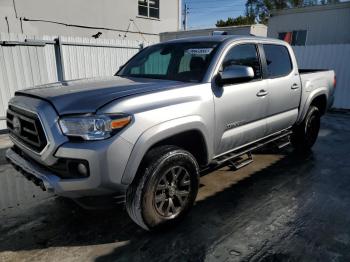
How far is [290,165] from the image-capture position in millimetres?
4977

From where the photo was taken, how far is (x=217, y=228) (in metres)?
3.12

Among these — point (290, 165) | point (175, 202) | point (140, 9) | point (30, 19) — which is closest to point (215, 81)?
point (175, 202)

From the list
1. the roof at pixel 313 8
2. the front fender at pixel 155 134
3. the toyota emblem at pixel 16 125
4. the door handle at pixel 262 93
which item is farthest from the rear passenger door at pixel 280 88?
the roof at pixel 313 8

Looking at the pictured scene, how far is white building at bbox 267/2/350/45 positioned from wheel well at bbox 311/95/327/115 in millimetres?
10454

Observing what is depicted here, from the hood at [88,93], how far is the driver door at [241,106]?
0.53 metres

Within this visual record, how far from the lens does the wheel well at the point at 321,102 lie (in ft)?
18.3

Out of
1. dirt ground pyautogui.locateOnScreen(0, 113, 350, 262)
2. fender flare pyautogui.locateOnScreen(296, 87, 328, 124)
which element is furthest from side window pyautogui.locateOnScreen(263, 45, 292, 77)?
dirt ground pyautogui.locateOnScreen(0, 113, 350, 262)

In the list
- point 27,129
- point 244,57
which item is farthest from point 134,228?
point 244,57

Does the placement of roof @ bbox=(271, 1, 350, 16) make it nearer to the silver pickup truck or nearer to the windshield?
the silver pickup truck

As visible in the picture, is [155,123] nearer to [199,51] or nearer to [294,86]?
[199,51]

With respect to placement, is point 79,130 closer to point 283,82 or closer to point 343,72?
point 283,82

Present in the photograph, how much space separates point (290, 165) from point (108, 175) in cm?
353

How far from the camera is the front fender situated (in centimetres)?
252

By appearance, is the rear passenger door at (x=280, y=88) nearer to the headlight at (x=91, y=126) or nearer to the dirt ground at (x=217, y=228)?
the dirt ground at (x=217, y=228)
